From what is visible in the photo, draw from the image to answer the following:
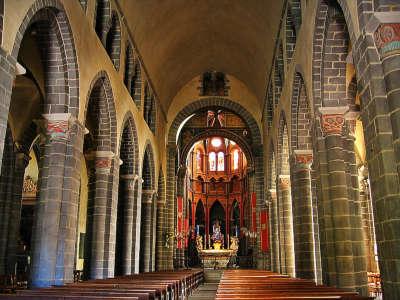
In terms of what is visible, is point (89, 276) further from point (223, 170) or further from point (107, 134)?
point (223, 170)

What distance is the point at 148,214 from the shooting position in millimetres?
21734

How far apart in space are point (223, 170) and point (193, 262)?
998cm

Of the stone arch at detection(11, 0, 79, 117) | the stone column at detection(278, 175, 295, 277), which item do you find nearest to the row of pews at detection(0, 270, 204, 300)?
the stone arch at detection(11, 0, 79, 117)

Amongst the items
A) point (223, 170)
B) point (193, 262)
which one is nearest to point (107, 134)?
point (193, 262)

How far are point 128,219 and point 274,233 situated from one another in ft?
23.8

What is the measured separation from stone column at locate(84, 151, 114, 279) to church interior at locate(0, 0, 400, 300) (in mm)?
47

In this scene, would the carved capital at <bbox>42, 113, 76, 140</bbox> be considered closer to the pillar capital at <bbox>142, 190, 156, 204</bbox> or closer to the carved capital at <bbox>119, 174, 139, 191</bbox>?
the carved capital at <bbox>119, 174, 139, 191</bbox>

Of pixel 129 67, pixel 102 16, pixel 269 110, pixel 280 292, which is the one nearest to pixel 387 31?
pixel 280 292

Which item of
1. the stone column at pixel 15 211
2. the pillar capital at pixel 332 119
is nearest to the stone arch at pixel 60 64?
the pillar capital at pixel 332 119

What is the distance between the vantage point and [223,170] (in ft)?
146

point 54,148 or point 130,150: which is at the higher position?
point 130,150

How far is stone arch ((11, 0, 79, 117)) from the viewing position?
10.7 m

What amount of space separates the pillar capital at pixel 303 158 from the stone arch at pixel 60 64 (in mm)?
6891

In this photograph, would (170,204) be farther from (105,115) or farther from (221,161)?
(221,161)
